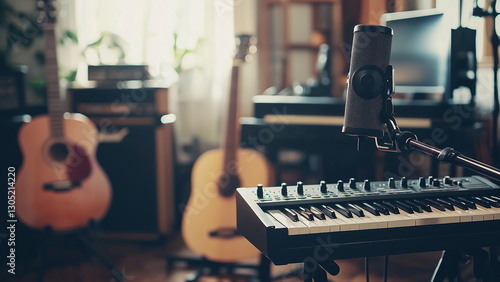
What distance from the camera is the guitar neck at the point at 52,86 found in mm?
2420

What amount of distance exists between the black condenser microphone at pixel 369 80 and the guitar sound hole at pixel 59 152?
171cm

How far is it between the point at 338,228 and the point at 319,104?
61.5 inches

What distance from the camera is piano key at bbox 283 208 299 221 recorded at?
48.0 inches

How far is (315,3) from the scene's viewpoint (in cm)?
384

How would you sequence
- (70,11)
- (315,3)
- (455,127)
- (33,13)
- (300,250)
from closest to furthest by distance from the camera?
(300,250) → (455,127) → (33,13) → (70,11) → (315,3)

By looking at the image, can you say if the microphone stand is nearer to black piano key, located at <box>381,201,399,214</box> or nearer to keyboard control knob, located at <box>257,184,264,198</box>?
black piano key, located at <box>381,201,399,214</box>

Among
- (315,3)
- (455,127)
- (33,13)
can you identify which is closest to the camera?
(455,127)

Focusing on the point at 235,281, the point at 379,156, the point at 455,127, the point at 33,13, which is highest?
the point at 33,13

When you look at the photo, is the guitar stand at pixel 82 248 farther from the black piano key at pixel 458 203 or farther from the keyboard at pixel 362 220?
the black piano key at pixel 458 203

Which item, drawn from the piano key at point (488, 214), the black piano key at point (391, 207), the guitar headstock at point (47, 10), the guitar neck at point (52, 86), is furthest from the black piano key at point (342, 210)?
the guitar headstock at point (47, 10)

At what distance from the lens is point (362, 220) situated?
4.05ft

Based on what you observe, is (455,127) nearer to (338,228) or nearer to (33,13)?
(338,228)

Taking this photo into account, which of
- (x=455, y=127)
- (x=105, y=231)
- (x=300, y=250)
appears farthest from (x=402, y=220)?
(x=105, y=231)

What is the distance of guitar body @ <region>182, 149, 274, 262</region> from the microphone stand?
137cm
